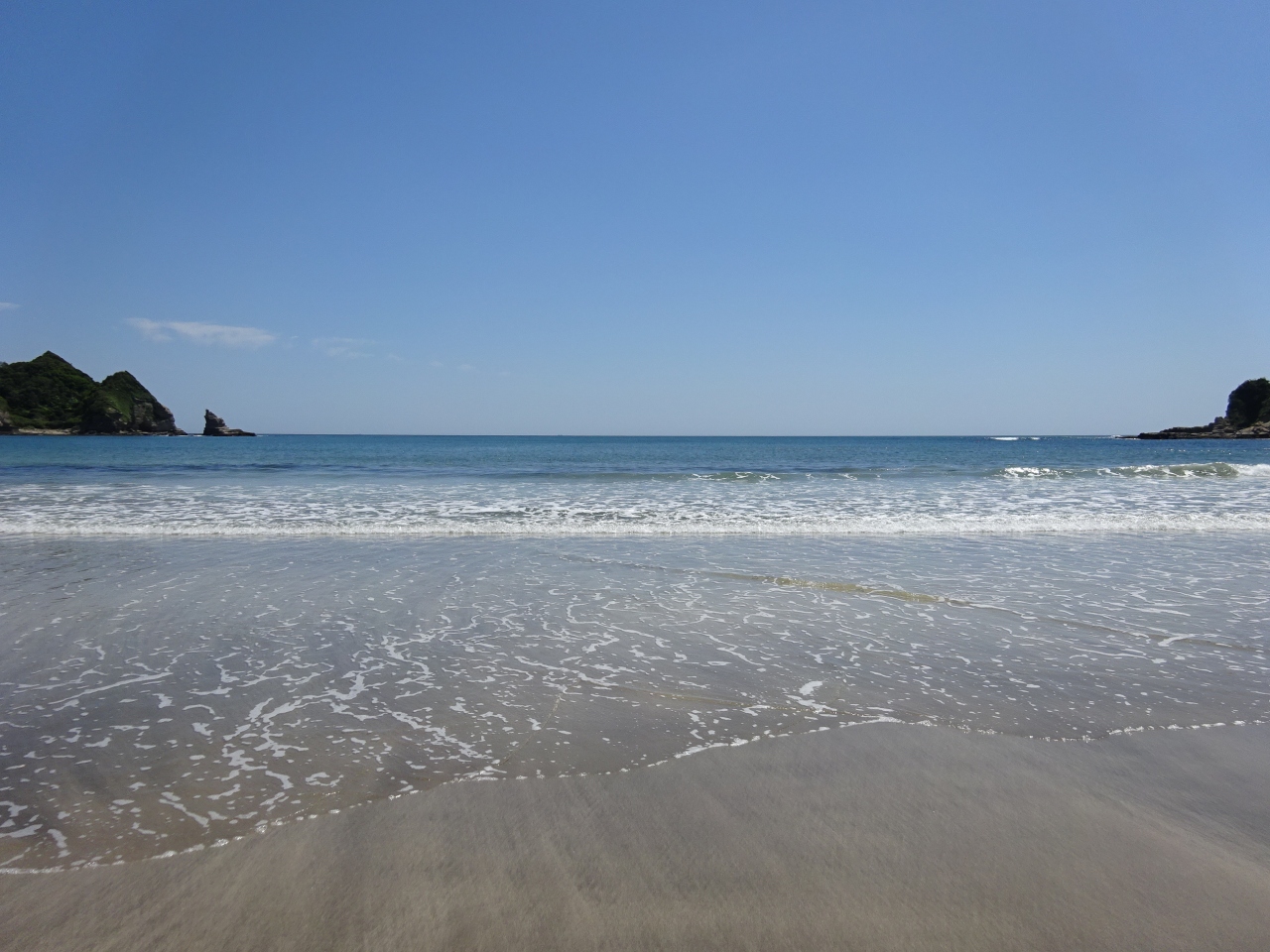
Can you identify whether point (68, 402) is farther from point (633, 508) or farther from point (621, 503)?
point (633, 508)

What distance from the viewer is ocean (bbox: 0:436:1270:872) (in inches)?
144

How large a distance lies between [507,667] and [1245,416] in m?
132

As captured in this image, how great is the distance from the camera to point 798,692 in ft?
15.8

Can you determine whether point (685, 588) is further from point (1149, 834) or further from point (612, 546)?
point (1149, 834)

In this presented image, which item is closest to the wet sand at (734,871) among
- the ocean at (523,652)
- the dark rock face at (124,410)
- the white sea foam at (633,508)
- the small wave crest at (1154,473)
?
the ocean at (523,652)

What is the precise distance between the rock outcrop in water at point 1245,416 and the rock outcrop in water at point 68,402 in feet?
505

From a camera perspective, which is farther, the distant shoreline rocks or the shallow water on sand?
the distant shoreline rocks

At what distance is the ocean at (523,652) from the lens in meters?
3.67

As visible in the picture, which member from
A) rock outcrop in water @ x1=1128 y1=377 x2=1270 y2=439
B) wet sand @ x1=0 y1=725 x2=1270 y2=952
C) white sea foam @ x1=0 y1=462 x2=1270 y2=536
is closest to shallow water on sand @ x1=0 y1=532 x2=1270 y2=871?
wet sand @ x1=0 y1=725 x2=1270 y2=952

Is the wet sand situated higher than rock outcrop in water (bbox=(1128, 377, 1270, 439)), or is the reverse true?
rock outcrop in water (bbox=(1128, 377, 1270, 439))

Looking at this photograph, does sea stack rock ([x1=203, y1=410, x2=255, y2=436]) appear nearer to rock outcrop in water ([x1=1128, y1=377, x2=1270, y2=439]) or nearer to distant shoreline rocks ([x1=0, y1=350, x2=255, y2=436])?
distant shoreline rocks ([x1=0, y1=350, x2=255, y2=436])

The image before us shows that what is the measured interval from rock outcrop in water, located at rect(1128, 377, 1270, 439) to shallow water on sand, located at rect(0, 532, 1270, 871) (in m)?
118

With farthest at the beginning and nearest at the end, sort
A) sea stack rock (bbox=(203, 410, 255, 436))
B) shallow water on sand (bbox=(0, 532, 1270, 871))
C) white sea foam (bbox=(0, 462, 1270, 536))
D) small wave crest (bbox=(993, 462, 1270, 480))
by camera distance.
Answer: sea stack rock (bbox=(203, 410, 255, 436)) → small wave crest (bbox=(993, 462, 1270, 480)) → white sea foam (bbox=(0, 462, 1270, 536)) → shallow water on sand (bbox=(0, 532, 1270, 871))

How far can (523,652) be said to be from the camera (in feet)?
19.0
